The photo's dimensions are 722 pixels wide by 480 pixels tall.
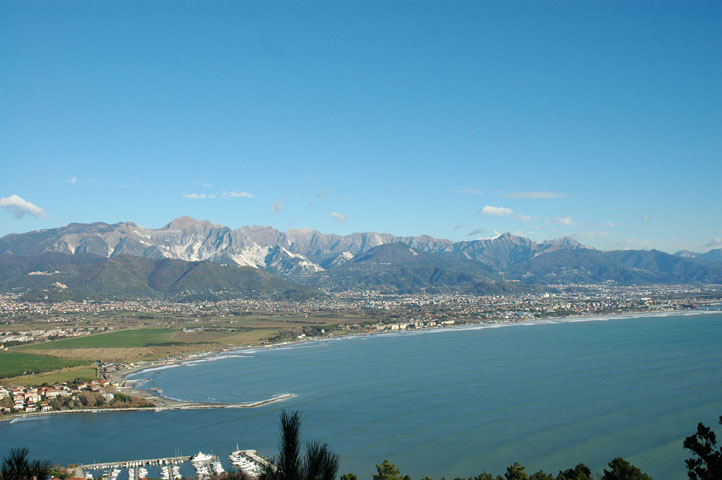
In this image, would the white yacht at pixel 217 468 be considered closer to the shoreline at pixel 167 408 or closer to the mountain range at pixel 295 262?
the shoreline at pixel 167 408

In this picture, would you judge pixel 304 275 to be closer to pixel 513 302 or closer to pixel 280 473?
pixel 513 302

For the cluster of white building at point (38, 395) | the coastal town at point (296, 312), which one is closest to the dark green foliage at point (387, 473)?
the cluster of white building at point (38, 395)

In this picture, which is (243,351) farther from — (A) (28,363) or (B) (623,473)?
(B) (623,473)

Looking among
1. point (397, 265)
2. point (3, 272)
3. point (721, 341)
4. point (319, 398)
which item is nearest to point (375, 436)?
point (319, 398)

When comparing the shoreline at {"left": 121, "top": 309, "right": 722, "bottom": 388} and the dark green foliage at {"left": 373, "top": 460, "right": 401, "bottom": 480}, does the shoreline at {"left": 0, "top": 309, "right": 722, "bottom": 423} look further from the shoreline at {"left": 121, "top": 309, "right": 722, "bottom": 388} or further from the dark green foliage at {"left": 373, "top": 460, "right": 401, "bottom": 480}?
the dark green foliage at {"left": 373, "top": 460, "right": 401, "bottom": 480}

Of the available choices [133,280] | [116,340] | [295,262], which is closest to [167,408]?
[116,340]

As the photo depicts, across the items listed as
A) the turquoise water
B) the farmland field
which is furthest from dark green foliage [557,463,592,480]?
the farmland field
